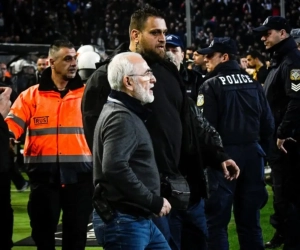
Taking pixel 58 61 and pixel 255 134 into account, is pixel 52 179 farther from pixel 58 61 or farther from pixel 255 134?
pixel 255 134

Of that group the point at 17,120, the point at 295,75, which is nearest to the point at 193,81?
the point at 295,75

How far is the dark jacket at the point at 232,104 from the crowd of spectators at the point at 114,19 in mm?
16217

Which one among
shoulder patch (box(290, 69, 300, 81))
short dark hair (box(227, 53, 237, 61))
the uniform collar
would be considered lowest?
shoulder patch (box(290, 69, 300, 81))

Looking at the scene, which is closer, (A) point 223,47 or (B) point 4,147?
(B) point 4,147

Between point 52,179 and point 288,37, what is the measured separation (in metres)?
2.68

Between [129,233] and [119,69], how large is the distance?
89 cm

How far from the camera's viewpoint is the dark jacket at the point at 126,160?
4.45 metres

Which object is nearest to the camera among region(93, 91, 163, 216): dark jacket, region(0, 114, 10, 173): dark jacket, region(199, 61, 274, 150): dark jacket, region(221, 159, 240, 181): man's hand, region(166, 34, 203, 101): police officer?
region(93, 91, 163, 216): dark jacket

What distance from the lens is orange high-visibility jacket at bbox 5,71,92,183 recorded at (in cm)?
671

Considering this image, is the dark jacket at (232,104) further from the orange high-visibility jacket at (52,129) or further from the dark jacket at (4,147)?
the dark jacket at (4,147)

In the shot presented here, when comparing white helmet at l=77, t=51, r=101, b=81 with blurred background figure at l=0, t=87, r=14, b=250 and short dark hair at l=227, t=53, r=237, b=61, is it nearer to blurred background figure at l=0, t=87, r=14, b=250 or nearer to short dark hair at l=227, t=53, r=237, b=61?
short dark hair at l=227, t=53, r=237, b=61

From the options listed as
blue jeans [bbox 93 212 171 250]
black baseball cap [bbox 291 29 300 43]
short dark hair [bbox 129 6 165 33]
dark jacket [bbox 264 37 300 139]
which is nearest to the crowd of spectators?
black baseball cap [bbox 291 29 300 43]

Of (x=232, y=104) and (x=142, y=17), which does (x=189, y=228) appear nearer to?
(x=142, y=17)

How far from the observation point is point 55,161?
6715mm
